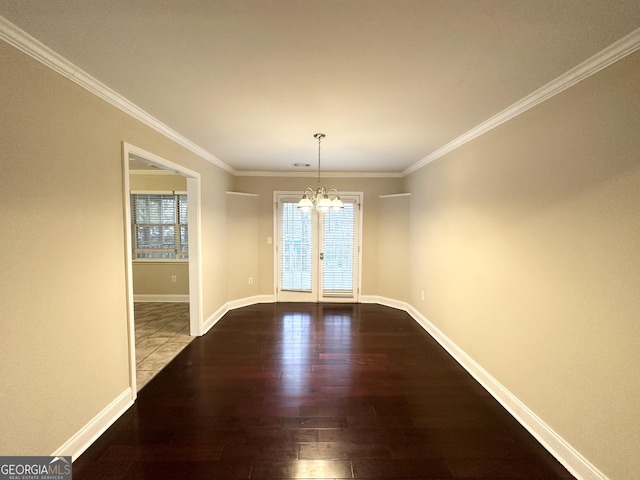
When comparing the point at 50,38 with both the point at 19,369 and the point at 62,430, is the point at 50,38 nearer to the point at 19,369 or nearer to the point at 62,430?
the point at 19,369

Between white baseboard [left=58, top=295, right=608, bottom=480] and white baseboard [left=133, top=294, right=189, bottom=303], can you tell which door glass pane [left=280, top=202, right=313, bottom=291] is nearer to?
white baseboard [left=133, top=294, right=189, bottom=303]

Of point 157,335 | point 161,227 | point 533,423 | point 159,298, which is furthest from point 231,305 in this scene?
point 533,423

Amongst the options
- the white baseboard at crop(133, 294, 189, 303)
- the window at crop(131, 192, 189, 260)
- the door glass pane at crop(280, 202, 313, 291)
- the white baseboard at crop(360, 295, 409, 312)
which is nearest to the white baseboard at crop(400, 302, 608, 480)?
the white baseboard at crop(360, 295, 409, 312)

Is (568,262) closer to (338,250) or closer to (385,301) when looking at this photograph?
(385,301)

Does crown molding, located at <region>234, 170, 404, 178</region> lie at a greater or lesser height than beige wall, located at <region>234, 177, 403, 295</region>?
greater

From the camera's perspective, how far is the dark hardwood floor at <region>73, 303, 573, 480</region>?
1.77 m

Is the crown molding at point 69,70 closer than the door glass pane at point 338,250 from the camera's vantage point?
Yes

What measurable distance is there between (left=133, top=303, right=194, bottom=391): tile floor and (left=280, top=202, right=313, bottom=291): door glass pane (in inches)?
76.8

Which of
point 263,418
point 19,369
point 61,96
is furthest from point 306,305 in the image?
point 61,96

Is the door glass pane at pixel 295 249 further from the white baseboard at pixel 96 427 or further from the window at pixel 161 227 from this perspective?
the white baseboard at pixel 96 427

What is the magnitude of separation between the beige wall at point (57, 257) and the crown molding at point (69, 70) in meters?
0.04

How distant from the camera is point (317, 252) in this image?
17.5 feet

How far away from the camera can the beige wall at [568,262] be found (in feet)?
4.83

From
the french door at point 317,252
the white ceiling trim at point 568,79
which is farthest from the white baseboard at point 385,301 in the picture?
the white ceiling trim at point 568,79
